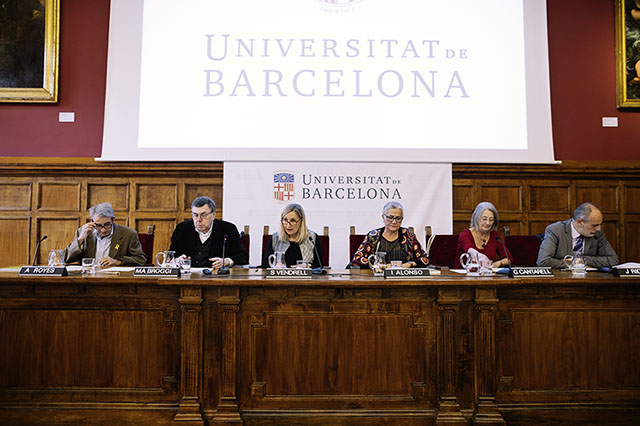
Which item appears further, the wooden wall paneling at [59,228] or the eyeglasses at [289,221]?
the wooden wall paneling at [59,228]

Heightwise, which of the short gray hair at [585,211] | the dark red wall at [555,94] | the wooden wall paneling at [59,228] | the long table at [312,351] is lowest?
the long table at [312,351]

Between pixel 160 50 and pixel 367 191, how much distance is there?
2.33m

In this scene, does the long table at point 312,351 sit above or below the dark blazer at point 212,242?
below

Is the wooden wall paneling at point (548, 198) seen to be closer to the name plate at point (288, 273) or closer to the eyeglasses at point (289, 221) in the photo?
the eyeglasses at point (289, 221)

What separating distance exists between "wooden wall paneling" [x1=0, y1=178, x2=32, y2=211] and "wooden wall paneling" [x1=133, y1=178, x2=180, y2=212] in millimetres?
1048

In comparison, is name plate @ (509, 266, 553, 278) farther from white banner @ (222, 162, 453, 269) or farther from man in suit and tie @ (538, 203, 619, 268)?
white banner @ (222, 162, 453, 269)

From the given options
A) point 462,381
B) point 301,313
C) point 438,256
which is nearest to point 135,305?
point 301,313

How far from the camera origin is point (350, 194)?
4359mm

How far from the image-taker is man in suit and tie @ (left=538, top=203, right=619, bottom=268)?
3.26 m

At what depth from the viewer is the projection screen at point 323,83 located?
4.31 meters

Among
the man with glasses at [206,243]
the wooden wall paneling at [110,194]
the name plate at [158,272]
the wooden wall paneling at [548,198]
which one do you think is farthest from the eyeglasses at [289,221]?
the wooden wall paneling at [548,198]

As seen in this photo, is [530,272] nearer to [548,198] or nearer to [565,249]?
[565,249]

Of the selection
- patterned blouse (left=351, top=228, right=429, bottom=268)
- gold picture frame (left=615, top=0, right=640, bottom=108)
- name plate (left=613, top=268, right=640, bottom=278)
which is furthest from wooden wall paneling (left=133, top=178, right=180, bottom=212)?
gold picture frame (left=615, top=0, right=640, bottom=108)

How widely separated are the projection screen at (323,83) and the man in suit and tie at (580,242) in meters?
1.15
